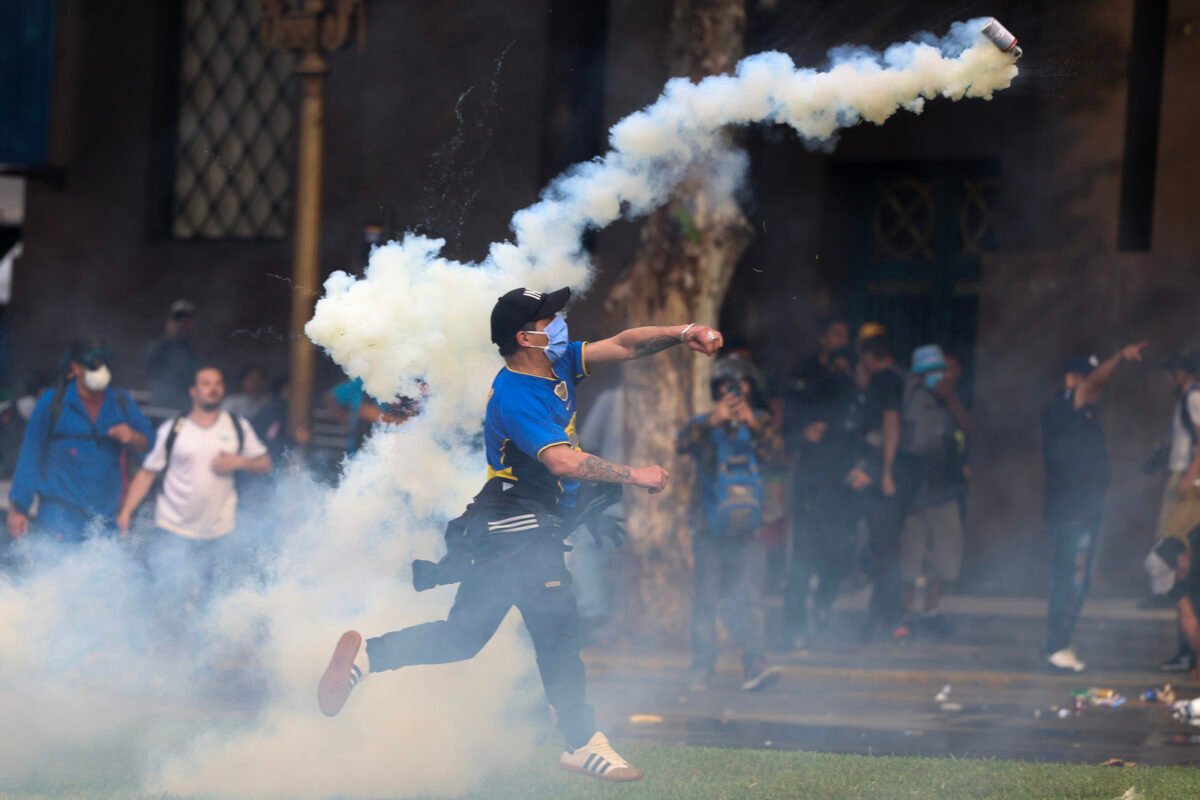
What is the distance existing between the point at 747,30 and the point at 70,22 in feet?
26.7

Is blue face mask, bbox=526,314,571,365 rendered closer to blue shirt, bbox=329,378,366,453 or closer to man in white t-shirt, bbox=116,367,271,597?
blue shirt, bbox=329,378,366,453

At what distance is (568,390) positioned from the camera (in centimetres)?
673

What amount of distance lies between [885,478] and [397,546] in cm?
443

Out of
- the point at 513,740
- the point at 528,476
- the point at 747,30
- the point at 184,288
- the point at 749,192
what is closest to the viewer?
the point at 528,476

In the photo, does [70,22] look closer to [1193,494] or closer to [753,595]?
[753,595]

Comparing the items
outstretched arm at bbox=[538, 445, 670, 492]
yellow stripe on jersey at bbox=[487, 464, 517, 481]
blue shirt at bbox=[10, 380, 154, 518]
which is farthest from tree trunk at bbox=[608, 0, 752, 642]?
outstretched arm at bbox=[538, 445, 670, 492]

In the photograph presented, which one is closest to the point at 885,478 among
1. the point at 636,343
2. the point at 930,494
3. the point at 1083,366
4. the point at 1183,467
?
the point at 930,494

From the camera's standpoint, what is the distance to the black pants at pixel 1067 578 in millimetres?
10453

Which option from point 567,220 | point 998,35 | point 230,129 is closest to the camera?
point 998,35

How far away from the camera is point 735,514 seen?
32.7ft

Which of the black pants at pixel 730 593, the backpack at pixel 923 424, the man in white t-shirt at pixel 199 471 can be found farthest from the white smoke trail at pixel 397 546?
the backpack at pixel 923 424

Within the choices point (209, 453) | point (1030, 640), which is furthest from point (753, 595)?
point (209, 453)

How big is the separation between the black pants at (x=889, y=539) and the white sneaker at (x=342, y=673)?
17.7ft

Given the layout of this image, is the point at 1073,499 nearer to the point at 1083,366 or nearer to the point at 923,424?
the point at 1083,366
